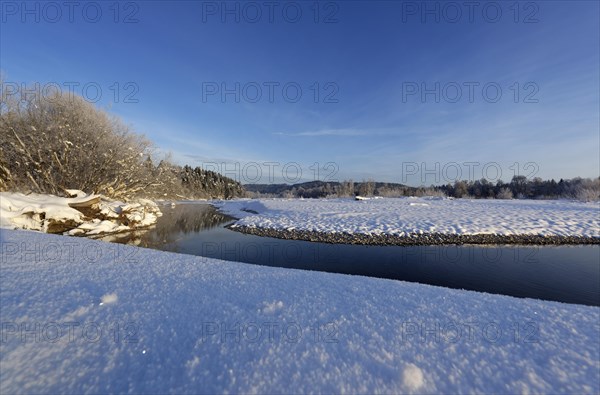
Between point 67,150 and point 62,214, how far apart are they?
197 inches

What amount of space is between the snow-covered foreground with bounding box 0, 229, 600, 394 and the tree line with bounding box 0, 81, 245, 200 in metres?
14.8

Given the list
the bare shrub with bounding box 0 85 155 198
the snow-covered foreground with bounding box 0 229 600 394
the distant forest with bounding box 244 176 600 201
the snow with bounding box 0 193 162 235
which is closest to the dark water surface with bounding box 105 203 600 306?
the snow with bounding box 0 193 162 235

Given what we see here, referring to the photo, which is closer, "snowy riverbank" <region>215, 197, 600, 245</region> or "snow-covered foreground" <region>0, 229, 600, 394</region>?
"snow-covered foreground" <region>0, 229, 600, 394</region>

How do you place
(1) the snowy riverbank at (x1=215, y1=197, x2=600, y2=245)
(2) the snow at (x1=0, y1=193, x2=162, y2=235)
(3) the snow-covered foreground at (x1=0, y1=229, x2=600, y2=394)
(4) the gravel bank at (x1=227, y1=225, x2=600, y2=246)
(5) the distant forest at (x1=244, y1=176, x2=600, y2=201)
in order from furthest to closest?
1. (5) the distant forest at (x1=244, y1=176, x2=600, y2=201)
2. (1) the snowy riverbank at (x1=215, y1=197, x2=600, y2=245)
3. (4) the gravel bank at (x1=227, y1=225, x2=600, y2=246)
4. (2) the snow at (x1=0, y1=193, x2=162, y2=235)
5. (3) the snow-covered foreground at (x1=0, y1=229, x2=600, y2=394)

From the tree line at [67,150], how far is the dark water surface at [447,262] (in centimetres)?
555

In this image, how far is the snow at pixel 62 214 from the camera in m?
9.98

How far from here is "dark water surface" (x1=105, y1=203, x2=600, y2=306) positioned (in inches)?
296

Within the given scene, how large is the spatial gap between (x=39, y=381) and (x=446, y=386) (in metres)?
3.00

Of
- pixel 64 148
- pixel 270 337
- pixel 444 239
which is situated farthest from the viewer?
pixel 64 148

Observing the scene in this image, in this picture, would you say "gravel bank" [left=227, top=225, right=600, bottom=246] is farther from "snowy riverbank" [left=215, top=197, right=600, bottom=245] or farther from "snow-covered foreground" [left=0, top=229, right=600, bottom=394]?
"snow-covered foreground" [left=0, top=229, right=600, bottom=394]

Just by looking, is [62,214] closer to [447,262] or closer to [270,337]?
[270,337]

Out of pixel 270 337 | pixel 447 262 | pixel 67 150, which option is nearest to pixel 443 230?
pixel 447 262

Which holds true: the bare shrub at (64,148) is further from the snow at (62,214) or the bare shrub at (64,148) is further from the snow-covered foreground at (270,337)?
the snow-covered foreground at (270,337)

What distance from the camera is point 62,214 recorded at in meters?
12.2
